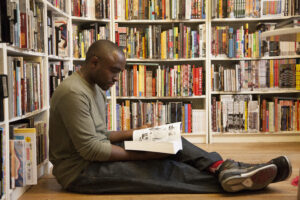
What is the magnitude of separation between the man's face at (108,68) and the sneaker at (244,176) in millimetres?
733

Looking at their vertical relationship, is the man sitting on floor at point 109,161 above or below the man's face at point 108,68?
below

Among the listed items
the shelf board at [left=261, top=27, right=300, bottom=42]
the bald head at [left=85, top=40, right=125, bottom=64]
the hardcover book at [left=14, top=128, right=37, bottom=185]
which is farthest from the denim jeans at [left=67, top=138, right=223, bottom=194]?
the shelf board at [left=261, top=27, right=300, bottom=42]

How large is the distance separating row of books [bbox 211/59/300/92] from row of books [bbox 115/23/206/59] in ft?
0.95

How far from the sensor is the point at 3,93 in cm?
162

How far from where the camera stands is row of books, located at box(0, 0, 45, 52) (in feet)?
5.16

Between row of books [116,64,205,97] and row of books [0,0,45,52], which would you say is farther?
row of books [116,64,205,97]

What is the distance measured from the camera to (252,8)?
11.6 feet

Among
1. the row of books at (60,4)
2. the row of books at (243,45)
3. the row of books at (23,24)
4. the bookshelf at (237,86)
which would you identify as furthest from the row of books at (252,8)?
the row of books at (23,24)

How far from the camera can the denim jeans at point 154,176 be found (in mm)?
1899

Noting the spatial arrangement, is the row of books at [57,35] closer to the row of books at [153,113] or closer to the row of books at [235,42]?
the row of books at [153,113]

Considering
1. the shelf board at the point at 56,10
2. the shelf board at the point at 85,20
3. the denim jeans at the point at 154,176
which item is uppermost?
the shelf board at the point at 85,20

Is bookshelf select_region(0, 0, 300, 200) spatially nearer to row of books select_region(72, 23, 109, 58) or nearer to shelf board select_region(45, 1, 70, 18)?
row of books select_region(72, 23, 109, 58)

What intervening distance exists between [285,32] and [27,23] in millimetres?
1337

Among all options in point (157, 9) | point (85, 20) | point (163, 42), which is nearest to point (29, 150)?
point (85, 20)
